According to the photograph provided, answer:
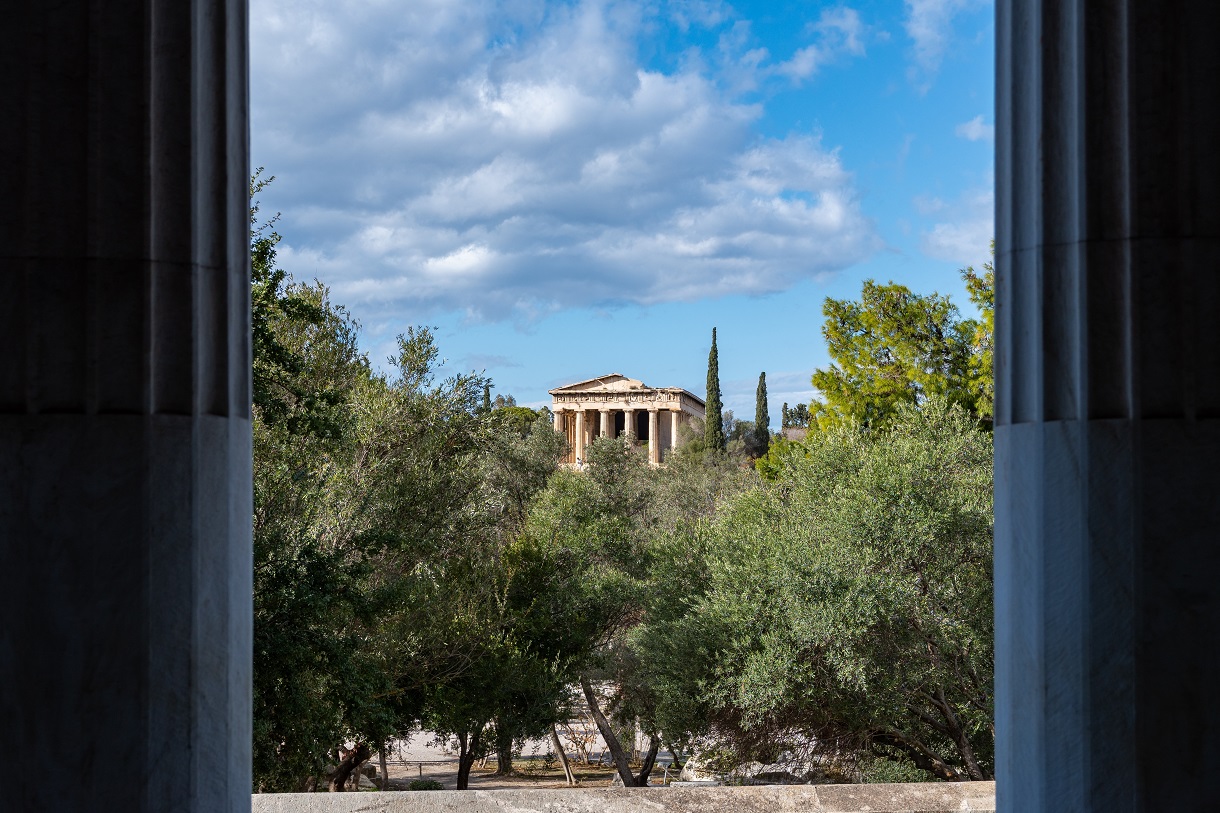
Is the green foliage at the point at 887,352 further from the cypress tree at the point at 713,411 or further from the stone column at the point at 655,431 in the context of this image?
the stone column at the point at 655,431

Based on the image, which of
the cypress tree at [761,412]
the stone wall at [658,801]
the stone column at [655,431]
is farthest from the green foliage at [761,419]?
the stone wall at [658,801]

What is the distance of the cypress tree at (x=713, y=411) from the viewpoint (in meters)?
46.1

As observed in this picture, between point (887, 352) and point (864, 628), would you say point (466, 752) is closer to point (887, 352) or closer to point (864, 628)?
point (864, 628)

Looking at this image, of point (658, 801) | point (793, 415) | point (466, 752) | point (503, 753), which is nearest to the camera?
point (658, 801)

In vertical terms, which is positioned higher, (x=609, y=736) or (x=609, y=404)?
(x=609, y=404)

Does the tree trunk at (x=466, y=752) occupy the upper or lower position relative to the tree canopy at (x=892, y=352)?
lower

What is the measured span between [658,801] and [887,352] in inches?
778
